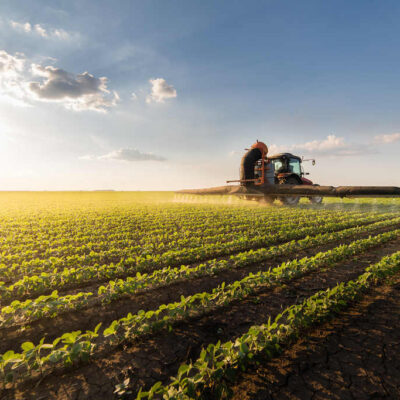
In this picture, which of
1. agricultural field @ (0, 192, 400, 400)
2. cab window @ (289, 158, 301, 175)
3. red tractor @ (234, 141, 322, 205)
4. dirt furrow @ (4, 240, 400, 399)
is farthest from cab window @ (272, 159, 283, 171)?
dirt furrow @ (4, 240, 400, 399)

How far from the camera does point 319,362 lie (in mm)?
2525

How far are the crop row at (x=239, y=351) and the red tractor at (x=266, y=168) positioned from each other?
10.5 m

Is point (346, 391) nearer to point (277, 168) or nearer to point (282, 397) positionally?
point (282, 397)

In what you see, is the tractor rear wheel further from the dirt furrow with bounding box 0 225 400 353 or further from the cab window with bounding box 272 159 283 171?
the dirt furrow with bounding box 0 225 400 353

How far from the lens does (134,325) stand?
2.94 metres

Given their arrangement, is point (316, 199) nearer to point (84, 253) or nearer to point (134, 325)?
point (84, 253)

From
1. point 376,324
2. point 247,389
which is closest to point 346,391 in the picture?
point 247,389

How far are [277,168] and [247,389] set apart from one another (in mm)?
18153

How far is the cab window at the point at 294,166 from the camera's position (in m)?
18.6

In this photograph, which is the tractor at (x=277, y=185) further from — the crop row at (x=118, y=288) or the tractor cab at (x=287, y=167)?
the crop row at (x=118, y=288)

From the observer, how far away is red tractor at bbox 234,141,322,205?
1570cm

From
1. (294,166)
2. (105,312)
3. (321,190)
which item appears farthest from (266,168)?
(105,312)

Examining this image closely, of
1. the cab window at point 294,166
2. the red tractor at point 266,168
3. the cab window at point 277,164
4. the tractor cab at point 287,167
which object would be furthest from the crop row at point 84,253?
the cab window at point 294,166

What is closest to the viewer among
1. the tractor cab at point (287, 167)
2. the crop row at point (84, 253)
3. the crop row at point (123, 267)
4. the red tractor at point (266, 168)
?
the crop row at point (123, 267)
